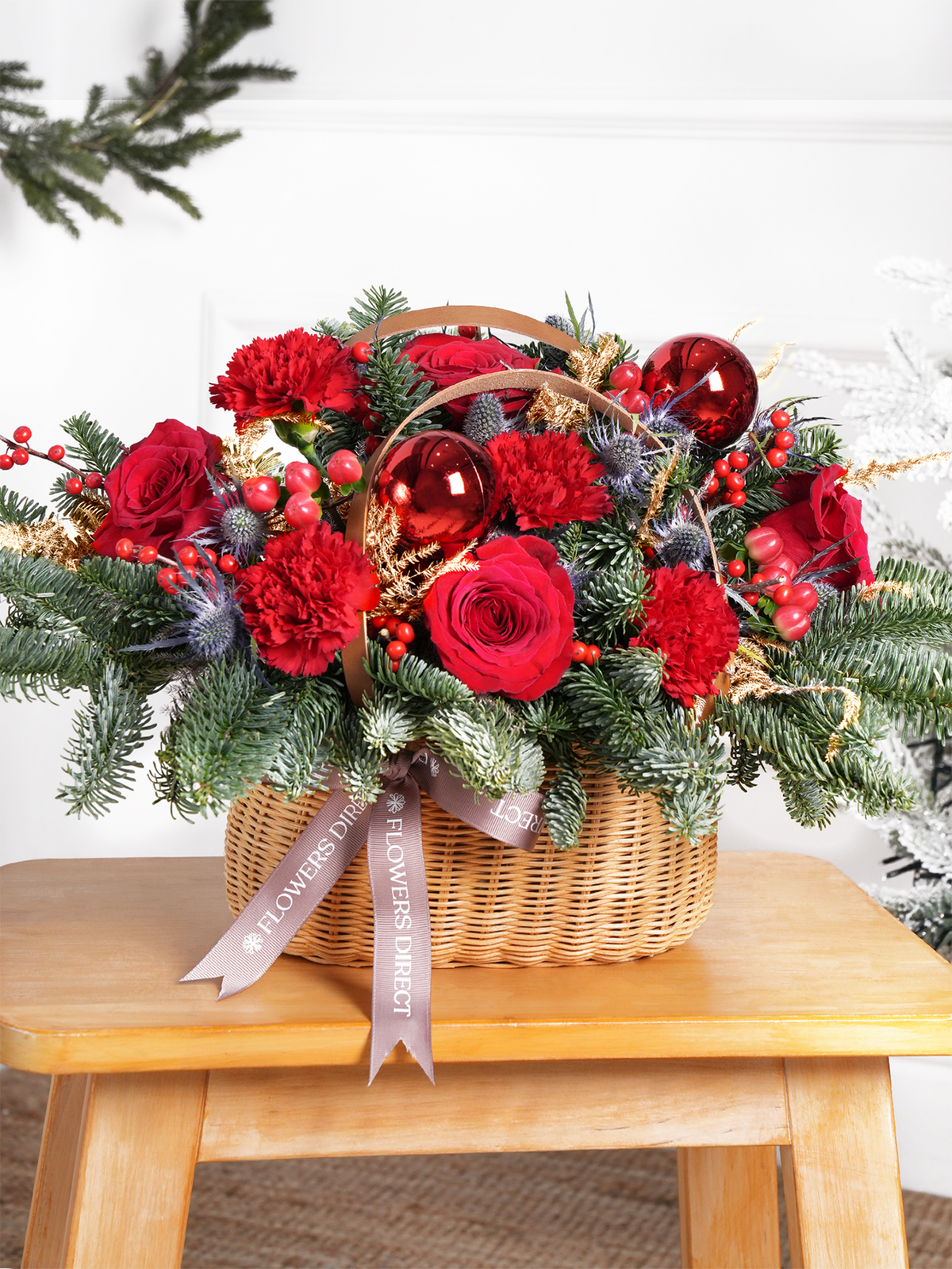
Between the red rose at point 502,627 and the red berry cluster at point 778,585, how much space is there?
12cm

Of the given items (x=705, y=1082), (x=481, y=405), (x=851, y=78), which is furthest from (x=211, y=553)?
(x=851, y=78)

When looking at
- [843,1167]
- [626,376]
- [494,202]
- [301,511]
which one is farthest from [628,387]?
[494,202]

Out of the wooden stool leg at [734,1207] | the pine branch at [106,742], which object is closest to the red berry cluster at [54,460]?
the pine branch at [106,742]

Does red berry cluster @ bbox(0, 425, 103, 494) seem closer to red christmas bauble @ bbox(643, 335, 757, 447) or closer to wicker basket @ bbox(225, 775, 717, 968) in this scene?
wicker basket @ bbox(225, 775, 717, 968)

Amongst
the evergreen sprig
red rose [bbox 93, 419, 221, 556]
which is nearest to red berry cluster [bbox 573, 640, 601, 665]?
red rose [bbox 93, 419, 221, 556]

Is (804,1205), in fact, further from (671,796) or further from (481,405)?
(481,405)

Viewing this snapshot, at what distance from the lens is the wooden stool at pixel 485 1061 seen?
1.84 feet

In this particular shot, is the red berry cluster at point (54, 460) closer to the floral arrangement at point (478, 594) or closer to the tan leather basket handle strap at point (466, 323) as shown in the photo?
the floral arrangement at point (478, 594)

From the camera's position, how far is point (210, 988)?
596 millimetres

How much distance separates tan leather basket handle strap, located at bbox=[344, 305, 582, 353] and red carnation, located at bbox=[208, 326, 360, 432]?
40 millimetres

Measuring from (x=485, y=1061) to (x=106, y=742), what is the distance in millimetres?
267

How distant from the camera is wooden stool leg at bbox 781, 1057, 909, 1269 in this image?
609mm

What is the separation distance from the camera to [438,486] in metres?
0.54

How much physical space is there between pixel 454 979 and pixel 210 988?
135mm
